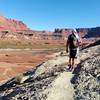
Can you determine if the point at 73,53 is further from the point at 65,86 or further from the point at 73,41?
the point at 65,86

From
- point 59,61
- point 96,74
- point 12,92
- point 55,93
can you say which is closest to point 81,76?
point 96,74

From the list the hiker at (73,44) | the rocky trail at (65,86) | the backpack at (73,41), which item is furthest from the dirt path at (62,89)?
the backpack at (73,41)

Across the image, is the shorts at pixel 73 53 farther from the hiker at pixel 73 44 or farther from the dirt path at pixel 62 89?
the dirt path at pixel 62 89

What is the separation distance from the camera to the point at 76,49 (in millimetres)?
12586

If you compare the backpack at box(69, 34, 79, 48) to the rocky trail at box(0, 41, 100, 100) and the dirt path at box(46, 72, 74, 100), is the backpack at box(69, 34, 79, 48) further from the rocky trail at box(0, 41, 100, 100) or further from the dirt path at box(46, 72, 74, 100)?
the dirt path at box(46, 72, 74, 100)

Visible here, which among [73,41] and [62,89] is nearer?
[62,89]

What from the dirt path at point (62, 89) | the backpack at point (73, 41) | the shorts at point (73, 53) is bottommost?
the dirt path at point (62, 89)

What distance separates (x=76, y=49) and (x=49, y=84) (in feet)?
7.19

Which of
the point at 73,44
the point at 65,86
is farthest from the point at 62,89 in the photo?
the point at 73,44

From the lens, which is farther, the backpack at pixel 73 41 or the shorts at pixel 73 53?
the shorts at pixel 73 53

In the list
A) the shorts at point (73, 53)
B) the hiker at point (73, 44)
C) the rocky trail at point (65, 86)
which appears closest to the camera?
the rocky trail at point (65, 86)

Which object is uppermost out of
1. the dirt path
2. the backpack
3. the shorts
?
the backpack

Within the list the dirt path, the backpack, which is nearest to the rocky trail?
the dirt path

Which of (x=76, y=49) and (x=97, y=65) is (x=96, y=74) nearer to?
(x=97, y=65)
